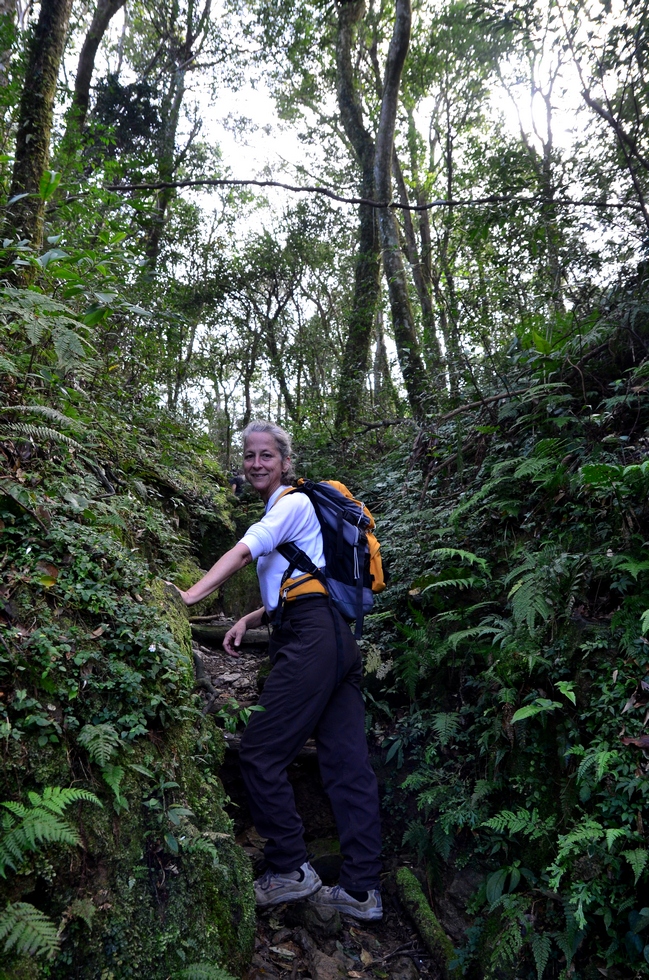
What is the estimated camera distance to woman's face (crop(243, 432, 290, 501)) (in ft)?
15.0

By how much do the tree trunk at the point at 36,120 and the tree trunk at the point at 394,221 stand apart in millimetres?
5357

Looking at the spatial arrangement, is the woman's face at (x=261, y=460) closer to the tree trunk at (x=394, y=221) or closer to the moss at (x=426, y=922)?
the moss at (x=426, y=922)

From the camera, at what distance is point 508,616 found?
4.48 m

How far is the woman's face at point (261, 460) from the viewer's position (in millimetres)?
4586

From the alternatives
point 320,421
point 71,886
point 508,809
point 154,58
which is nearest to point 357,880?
point 508,809

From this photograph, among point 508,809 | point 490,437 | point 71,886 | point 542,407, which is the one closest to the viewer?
point 71,886

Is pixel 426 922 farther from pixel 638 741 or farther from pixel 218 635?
pixel 218 635

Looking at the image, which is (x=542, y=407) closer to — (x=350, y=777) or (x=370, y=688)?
(x=370, y=688)

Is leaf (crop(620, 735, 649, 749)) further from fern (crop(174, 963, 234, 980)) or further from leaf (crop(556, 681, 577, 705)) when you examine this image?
fern (crop(174, 963, 234, 980))

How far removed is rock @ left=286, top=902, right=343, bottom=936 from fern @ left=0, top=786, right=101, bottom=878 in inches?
77.7

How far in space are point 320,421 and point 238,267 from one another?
272 inches

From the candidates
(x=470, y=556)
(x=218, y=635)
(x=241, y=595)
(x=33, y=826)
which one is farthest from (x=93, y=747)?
(x=241, y=595)

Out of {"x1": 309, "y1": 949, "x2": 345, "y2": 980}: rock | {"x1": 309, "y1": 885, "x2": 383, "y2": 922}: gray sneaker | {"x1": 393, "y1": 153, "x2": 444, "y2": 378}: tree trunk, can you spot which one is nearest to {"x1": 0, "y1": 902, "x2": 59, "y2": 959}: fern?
{"x1": 309, "y1": 949, "x2": 345, "y2": 980}: rock

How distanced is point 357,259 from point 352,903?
11231mm
